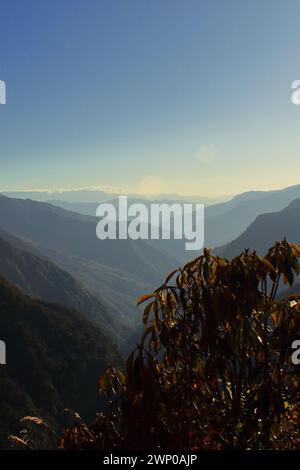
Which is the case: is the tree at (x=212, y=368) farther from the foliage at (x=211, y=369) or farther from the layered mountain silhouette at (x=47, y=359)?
the layered mountain silhouette at (x=47, y=359)

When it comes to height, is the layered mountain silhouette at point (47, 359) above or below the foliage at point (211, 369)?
below

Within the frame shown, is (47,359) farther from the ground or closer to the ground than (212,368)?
closer to the ground

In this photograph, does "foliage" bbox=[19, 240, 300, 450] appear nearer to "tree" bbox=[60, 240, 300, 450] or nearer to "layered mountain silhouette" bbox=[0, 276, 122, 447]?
"tree" bbox=[60, 240, 300, 450]

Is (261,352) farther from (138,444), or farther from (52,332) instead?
(52,332)

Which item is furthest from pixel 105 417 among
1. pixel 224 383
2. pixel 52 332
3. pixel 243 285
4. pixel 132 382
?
pixel 52 332

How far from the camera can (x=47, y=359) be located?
418ft

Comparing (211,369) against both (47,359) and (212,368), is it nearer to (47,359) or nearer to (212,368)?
(212,368)

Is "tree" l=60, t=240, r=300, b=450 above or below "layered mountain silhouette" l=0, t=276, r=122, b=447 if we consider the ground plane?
above

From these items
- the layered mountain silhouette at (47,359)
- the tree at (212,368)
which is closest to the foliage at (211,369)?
the tree at (212,368)

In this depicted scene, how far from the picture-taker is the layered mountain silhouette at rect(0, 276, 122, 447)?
367 ft

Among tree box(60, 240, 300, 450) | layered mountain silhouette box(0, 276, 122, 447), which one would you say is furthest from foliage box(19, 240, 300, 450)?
layered mountain silhouette box(0, 276, 122, 447)

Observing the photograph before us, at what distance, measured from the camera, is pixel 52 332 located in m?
135

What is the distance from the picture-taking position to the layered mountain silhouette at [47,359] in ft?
367

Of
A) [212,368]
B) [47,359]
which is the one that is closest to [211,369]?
[212,368]
